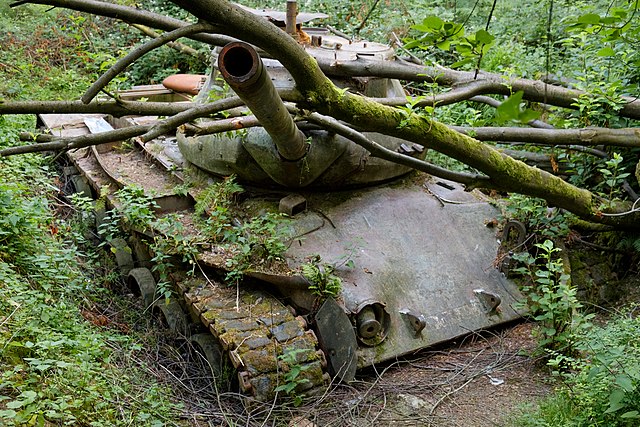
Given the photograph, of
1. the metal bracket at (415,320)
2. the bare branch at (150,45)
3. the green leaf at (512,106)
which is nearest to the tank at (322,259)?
the metal bracket at (415,320)

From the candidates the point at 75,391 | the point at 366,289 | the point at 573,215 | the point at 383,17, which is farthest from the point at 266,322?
the point at 383,17

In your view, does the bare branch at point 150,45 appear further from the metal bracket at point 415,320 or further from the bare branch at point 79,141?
the metal bracket at point 415,320

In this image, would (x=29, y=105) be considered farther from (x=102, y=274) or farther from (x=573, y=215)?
(x=573, y=215)

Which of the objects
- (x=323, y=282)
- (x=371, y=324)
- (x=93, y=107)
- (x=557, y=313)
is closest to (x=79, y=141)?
(x=93, y=107)

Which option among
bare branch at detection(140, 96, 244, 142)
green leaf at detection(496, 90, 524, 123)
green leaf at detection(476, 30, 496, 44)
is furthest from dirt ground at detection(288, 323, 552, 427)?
green leaf at detection(496, 90, 524, 123)

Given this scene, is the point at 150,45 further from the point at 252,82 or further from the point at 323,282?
the point at 323,282

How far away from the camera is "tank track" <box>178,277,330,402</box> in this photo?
182 inches

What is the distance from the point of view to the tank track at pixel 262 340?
182 inches

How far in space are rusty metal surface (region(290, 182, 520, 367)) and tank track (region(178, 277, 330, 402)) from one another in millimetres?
435

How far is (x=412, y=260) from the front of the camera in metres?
5.73

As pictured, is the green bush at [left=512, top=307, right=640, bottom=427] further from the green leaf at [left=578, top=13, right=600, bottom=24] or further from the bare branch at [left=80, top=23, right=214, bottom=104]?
the bare branch at [left=80, top=23, right=214, bottom=104]

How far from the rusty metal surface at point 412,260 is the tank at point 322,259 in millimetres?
11

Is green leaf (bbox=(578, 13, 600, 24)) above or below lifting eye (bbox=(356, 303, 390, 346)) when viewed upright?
above

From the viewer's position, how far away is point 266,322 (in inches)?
195
